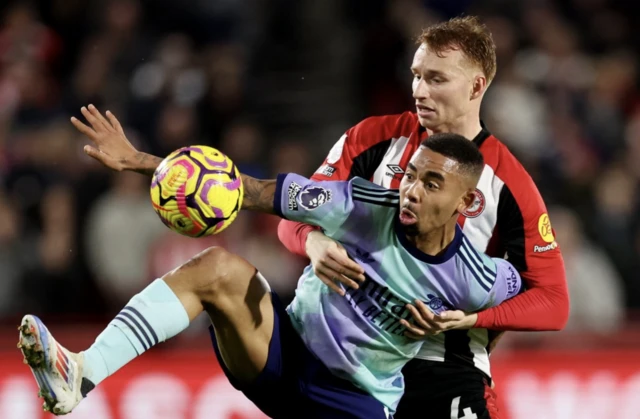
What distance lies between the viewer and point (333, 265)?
4.14m

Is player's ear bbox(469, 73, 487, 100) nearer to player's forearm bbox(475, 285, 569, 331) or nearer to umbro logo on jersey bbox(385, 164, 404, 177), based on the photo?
umbro logo on jersey bbox(385, 164, 404, 177)

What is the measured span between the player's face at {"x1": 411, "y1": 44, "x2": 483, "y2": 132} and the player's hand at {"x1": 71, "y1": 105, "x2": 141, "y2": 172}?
1.21 m

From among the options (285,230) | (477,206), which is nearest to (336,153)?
(285,230)

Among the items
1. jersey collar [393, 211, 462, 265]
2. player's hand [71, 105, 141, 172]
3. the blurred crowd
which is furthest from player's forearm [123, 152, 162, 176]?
the blurred crowd

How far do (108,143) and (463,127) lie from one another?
1.48m

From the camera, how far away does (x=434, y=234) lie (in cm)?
421

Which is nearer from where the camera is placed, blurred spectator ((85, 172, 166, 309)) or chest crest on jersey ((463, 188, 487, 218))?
chest crest on jersey ((463, 188, 487, 218))

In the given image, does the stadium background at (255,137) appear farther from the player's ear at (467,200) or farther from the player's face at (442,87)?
the player's ear at (467,200)

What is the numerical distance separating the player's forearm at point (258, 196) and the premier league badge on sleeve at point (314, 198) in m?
0.12

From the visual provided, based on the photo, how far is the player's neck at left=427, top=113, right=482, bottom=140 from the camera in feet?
15.3

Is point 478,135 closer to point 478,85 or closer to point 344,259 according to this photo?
point 478,85

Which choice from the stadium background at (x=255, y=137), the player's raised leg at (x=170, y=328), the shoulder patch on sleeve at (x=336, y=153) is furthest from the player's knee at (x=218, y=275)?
the stadium background at (x=255, y=137)

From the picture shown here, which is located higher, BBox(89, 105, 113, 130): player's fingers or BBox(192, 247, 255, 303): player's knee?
BBox(89, 105, 113, 130): player's fingers

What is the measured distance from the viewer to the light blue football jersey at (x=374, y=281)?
166 inches
